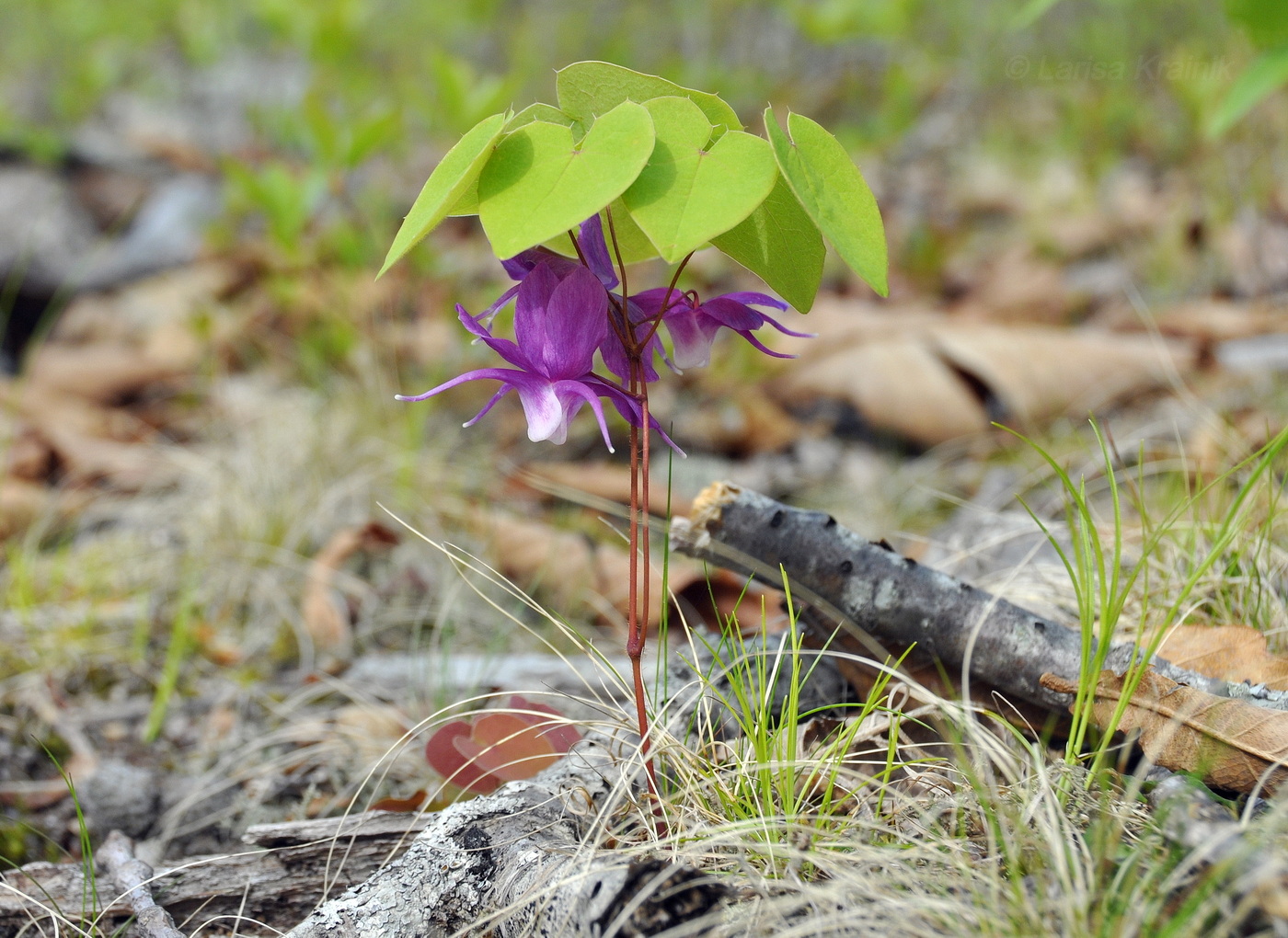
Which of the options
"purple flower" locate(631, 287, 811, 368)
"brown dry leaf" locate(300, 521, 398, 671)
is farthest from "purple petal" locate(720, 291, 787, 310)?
"brown dry leaf" locate(300, 521, 398, 671)

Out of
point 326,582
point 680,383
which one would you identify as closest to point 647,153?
point 326,582

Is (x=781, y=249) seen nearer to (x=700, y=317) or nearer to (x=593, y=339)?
(x=700, y=317)

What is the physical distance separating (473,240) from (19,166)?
2351 mm

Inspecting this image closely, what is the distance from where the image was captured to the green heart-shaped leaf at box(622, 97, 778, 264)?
86cm

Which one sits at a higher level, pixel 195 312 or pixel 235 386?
pixel 195 312

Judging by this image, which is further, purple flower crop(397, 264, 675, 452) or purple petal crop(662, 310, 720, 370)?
purple petal crop(662, 310, 720, 370)

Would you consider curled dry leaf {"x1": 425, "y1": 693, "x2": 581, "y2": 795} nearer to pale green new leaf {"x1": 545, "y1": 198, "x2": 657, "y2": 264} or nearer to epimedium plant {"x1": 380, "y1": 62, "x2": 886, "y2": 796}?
epimedium plant {"x1": 380, "y1": 62, "x2": 886, "y2": 796}

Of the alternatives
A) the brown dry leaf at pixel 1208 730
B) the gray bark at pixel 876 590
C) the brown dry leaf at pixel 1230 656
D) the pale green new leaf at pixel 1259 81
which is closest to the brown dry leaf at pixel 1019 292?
the pale green new leaf at pixel 1259 81

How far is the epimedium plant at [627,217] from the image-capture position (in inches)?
34.4

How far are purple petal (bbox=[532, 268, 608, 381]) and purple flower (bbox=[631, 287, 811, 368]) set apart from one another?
0.39 ft

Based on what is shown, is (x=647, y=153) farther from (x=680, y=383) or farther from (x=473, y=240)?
(x=473, y=240)

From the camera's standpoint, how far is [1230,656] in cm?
125

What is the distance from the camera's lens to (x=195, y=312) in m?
3.34

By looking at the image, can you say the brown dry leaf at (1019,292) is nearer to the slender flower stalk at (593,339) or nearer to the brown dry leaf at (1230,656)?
the brown dry leaf at (1230,656)
